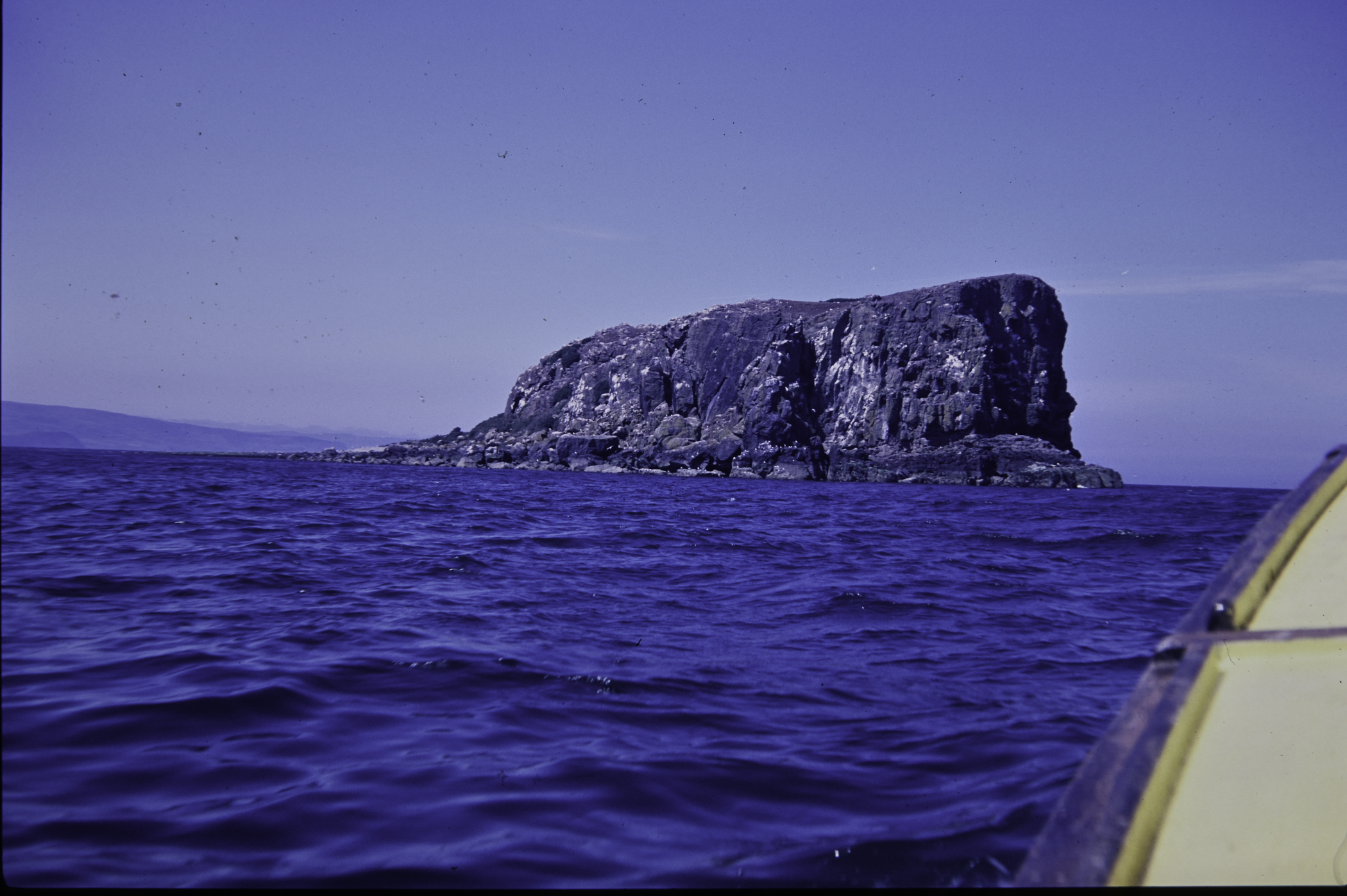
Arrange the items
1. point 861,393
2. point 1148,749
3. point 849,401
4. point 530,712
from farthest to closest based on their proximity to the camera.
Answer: point 849,401 → point 861,393 → point 530,712 → point 1148,749

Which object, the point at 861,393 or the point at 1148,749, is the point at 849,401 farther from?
the point at 1148,749

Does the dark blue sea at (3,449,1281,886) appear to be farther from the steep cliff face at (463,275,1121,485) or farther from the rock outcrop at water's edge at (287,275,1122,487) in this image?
the steep cliff face at (463,275,1121,485)

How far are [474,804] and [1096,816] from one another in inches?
91.4

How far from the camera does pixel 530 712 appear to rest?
4.45 m

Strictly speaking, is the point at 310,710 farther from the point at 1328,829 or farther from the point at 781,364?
the point at 781,364

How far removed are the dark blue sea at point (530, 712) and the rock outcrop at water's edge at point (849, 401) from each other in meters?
63.2

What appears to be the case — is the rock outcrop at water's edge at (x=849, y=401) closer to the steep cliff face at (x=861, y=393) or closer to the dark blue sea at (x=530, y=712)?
the steep cliff face at (x=861, y=393)

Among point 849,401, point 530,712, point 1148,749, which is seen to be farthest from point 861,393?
point 1148,749

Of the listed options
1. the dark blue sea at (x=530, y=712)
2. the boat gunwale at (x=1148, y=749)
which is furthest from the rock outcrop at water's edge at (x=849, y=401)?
the boat gunwale at (x=1148, y=749)

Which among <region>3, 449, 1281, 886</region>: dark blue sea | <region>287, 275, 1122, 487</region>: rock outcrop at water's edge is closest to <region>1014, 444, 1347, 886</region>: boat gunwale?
<region>3, 449, 1281, 886</region>: dark blue sea

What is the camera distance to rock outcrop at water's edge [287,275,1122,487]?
72.8 metres

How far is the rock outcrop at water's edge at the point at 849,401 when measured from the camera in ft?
239

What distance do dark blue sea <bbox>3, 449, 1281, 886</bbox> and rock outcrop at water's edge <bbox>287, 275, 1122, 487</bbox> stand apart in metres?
63.2

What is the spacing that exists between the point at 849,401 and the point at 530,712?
83.1 meters
